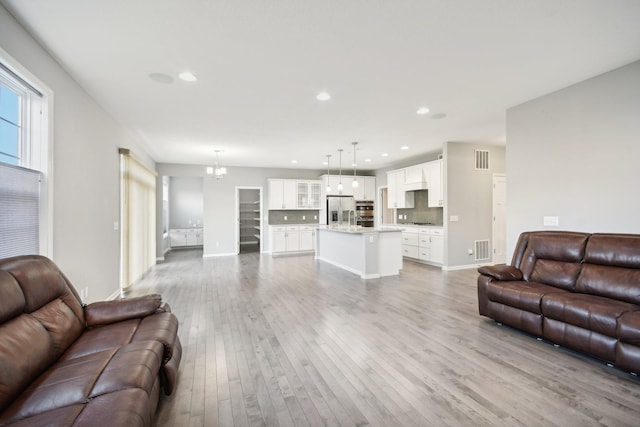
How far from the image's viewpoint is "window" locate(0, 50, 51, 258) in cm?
209

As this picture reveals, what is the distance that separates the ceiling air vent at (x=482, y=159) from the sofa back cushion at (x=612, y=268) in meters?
3.71

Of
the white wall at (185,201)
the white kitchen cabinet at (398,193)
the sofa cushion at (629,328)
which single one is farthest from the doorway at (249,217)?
the sofa cushion at (629,328)

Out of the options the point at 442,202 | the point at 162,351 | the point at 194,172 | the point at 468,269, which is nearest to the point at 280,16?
the point at 162,351

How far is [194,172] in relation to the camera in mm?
8484

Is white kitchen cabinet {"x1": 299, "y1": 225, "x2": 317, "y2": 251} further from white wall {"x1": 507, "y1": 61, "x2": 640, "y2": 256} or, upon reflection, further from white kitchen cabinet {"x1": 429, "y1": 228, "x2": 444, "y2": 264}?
white wall {"x1": 507, "y1": 61, "x2": 640, "y2": 256}

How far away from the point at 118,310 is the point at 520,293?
3.78 meters

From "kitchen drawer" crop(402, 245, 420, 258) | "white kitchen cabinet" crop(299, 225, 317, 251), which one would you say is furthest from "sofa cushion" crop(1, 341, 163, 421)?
"white kitchen cabinet" crop(299, 225, 317, 251)

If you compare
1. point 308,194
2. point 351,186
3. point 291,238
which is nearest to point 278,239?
point 291,238

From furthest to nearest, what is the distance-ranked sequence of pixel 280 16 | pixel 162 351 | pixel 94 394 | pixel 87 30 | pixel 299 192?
pixel 299 192, pixel 87 30, pixel 280 16, pixel 162 351, pixel 94 394

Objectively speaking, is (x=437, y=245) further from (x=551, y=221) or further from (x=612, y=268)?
(x=612, y=268)

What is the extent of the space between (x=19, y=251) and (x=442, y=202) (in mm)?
6717

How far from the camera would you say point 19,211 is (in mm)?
2219

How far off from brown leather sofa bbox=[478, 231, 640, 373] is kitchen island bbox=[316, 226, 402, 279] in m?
2.34

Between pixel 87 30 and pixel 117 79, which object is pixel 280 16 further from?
pixel 117 79
